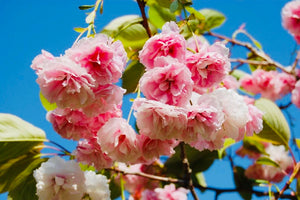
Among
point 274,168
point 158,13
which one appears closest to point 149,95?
point 158,13

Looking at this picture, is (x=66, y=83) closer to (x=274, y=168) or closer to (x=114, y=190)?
(x=114, y=190)

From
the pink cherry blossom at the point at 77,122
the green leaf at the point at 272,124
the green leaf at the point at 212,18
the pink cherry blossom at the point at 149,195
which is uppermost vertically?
the green leaf at the point at 212,18

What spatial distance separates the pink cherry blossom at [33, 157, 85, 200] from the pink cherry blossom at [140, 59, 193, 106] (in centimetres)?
28

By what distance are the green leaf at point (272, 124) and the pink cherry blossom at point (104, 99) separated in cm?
74

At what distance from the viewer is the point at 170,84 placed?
73cm

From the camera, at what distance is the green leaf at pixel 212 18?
6.14 feet

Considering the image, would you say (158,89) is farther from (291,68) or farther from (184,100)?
(291,68)

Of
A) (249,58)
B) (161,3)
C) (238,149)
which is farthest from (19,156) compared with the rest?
(249,58)

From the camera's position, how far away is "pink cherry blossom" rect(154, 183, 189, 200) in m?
1.51

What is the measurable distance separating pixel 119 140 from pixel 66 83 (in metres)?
0.18

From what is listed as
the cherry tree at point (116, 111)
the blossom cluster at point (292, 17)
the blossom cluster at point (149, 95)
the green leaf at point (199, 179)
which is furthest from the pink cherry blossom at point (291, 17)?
the blossom cluster at point (149, 95)

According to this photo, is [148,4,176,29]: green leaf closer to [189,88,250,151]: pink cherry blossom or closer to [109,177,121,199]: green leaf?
[189,88,250,151]: pink cherry blossom

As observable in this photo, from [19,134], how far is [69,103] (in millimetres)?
451

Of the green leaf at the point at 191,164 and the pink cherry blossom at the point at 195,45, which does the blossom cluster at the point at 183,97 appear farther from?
the green leaf at the point at 191,164
